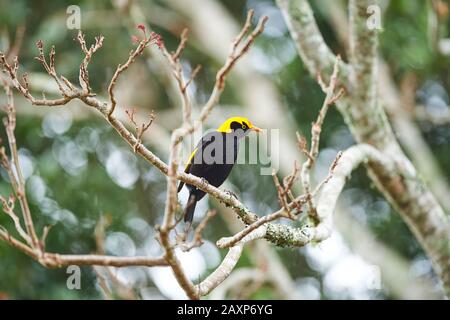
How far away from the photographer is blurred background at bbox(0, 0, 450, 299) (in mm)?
10344

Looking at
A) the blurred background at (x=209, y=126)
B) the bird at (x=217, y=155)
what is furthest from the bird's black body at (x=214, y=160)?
the blurred background at (x=209, y=126)

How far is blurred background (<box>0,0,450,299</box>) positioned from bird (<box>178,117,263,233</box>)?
11.4 feet

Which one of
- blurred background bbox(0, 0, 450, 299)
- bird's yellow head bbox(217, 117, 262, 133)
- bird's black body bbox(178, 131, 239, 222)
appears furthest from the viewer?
blurred background bbox(0, 0, 450, 299)

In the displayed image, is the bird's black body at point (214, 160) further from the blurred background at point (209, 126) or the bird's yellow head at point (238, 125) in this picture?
the blurred background at point (209, 126)

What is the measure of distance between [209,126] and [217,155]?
4725 millimetres

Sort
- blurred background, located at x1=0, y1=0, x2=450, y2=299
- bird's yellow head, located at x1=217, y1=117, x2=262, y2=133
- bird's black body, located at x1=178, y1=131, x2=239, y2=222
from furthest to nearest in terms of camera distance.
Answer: blurred background, located at x1=0, y1=0, x2=450, y2=299 < bird's yellow head, located at x1=217, y1=117, x2=262, y2=133 < bird's black body, located at x1=178, y1=131, x2=239, y2=222

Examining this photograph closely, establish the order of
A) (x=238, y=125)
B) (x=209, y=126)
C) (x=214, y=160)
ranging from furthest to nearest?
(x=209, y=126), (x=238, y=125), (x=214, y=160)

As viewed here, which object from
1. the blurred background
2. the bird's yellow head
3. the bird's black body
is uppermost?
the blurred background

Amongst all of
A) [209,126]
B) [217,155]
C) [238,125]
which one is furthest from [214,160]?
[209,126]

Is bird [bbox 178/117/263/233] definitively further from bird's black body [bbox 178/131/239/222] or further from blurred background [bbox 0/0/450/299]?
blurred background [bbox 0/0/450/299]

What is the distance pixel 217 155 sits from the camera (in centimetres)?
627

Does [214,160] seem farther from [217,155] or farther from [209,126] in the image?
[209,126]

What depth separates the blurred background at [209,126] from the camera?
10344mm

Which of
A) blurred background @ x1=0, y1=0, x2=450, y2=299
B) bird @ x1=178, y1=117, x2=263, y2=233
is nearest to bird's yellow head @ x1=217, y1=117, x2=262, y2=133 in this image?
bird @ x1=178, y1=117, x2=263, y2=233
